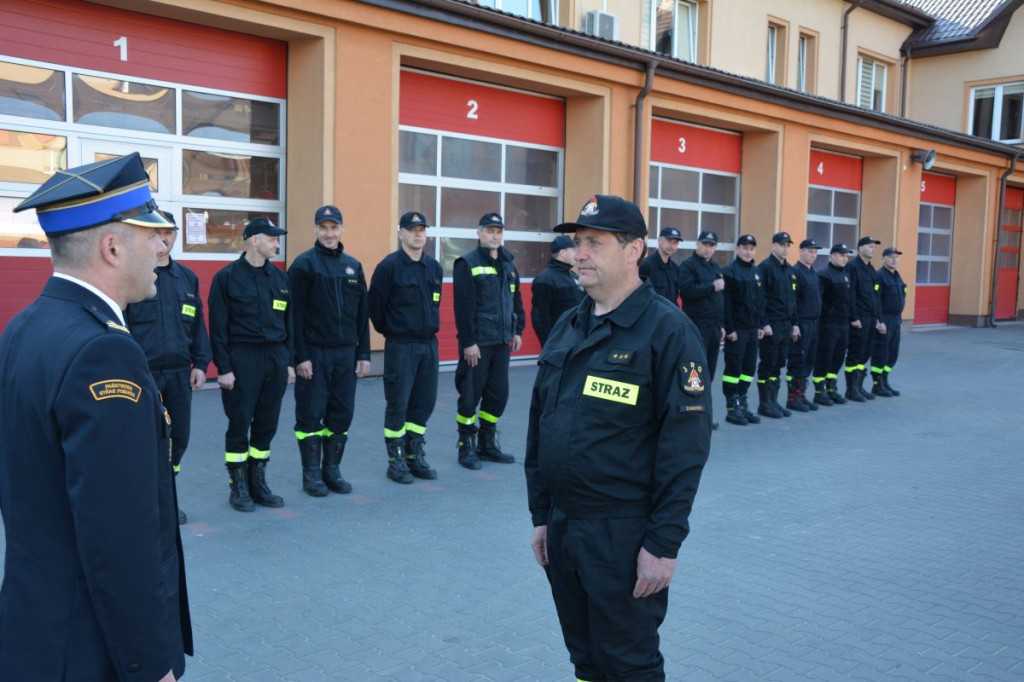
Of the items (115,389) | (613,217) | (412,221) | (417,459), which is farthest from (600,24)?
(115,389)

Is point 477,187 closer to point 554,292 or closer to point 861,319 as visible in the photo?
point 554,292

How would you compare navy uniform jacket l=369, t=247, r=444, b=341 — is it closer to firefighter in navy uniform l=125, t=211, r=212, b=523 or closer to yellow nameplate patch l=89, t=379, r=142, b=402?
firefighter in navy uniform l=125, t=211, r=212, b=523

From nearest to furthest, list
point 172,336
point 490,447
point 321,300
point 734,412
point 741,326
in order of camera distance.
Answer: point 172,336, point 321,300, point 490,447, point 734,412, point 741,326

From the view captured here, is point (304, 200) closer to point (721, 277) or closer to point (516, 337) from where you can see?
point (516, 337)

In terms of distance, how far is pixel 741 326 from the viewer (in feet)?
35.7

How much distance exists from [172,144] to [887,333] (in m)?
10.3

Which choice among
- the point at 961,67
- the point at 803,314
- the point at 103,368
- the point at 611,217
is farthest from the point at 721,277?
the point at 961,67

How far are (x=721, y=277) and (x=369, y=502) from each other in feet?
16.9

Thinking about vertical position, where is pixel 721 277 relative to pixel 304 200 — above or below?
below

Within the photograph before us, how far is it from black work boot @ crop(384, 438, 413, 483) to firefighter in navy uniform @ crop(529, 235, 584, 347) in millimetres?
2031

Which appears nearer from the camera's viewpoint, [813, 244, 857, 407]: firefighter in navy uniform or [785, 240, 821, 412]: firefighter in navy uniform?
[785, 240, 821, 412]: firefighter in navy uniform

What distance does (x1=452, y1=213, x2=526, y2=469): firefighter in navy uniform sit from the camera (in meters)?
8.10

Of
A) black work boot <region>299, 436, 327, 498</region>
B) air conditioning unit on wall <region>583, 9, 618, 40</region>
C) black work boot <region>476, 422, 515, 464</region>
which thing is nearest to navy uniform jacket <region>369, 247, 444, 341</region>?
black work boot <region>299, 436, 327, 498</region>

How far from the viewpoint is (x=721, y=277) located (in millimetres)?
10125
